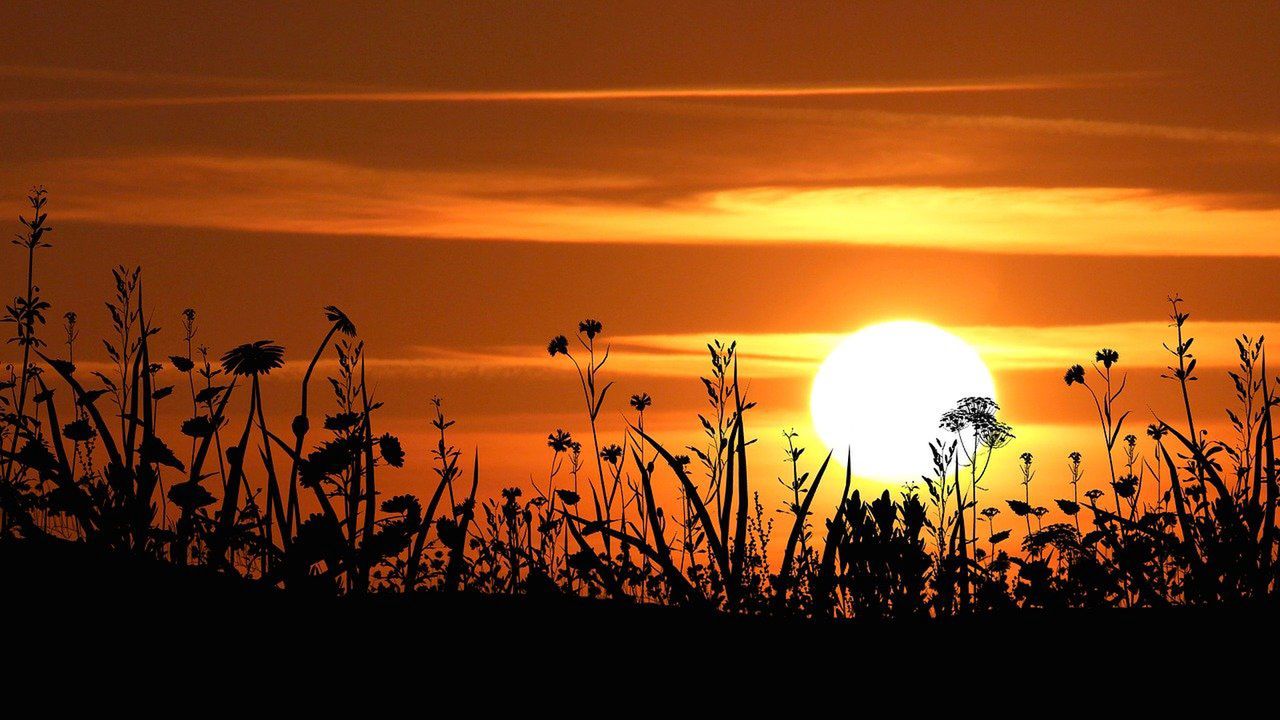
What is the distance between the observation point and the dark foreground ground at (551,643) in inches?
183

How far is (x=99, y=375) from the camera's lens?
6316mm

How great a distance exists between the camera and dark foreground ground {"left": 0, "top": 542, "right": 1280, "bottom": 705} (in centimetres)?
465

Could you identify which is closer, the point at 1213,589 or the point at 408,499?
the point at 1213,589

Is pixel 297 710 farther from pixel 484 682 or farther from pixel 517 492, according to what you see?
pixel 517 492

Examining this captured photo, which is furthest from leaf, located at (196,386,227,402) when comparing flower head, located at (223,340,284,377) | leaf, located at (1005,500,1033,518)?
leaf, located at (1005,500,1033,518)

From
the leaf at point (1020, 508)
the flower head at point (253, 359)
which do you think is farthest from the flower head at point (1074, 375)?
the flower head at point (253, 359)

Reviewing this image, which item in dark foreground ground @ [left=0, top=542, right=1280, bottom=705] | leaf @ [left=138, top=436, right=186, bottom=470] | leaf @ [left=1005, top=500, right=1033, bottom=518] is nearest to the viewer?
dark foreground ground @ [left=0, top=542, right=1280, bottom=705]

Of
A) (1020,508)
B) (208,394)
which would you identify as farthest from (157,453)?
(1020,508)

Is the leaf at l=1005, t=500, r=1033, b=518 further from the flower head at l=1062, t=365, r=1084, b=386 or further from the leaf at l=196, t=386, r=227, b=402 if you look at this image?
the leaf at l=196, t=386, r=227, b=402

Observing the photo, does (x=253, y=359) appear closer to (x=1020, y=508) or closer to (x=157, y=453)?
(x=157, y=453)

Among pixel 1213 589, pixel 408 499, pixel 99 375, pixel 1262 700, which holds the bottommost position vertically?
pixel 1262 700

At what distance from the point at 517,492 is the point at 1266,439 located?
388cm

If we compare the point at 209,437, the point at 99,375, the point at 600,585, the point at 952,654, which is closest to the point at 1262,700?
the point at 952,654

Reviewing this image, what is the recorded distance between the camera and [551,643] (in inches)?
197
